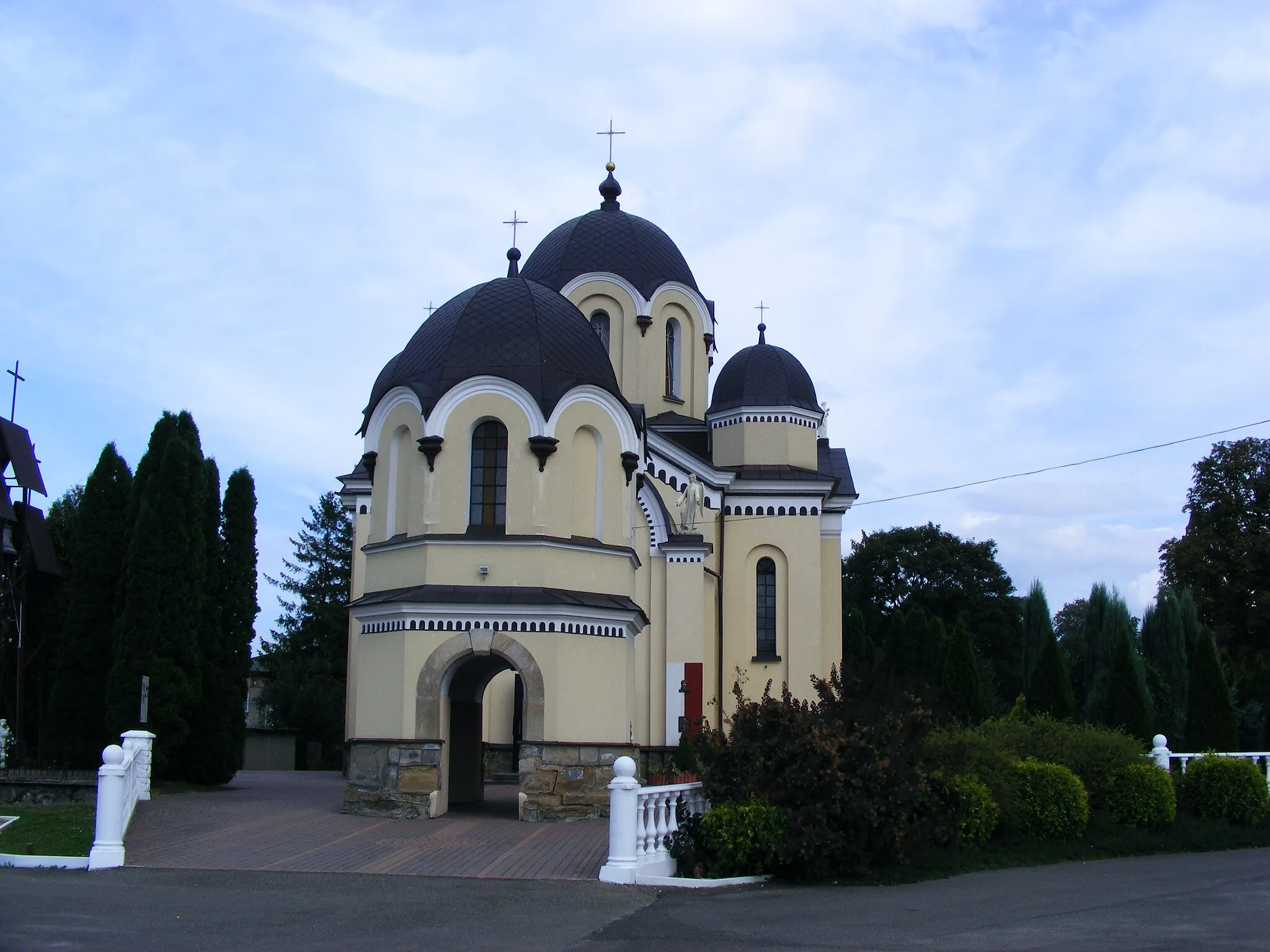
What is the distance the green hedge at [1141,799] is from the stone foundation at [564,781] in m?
7.18

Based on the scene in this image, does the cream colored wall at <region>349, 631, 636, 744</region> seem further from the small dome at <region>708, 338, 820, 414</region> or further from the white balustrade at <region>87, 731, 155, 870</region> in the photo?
the small dome at <region>708, 338, 820, 414</region>

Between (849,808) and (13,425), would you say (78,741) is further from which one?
(849,808)

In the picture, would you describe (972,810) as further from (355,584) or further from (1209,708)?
(1209,708)

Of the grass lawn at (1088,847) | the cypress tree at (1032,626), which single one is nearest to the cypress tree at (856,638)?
the cypress tree at (1032,626)

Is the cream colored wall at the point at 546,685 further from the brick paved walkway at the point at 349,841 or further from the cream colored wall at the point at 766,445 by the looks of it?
the cream colored wall at the point at 766,445

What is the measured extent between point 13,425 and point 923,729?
21581mm

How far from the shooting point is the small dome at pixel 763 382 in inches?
1149

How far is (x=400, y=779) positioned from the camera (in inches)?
732

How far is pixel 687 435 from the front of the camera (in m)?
30.8

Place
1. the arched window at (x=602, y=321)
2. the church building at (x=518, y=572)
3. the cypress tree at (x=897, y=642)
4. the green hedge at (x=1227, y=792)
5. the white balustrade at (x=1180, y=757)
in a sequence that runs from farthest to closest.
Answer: the cypress tree at (x=897, y=642) < the arched window at (x=602, y=321) < the church building at (x=518, y=572) < the white balustrade at (x=1180, y=757) < the green hedge at (x=1227, y=792)

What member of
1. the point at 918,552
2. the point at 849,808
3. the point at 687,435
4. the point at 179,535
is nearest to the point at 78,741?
the point at 179,535

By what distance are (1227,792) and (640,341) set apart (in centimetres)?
1743

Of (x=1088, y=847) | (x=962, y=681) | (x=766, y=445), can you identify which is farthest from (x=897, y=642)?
(x=1088, y=847)

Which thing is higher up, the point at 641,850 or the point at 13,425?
the point at 13,425
